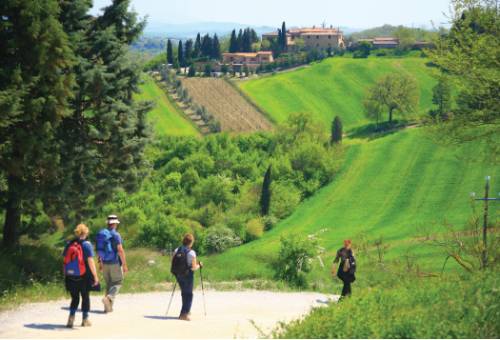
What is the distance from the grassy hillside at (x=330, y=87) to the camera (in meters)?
118

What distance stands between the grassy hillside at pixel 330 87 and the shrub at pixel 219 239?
54382 mm

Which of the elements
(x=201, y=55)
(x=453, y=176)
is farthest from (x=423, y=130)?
(x=201, y=55)

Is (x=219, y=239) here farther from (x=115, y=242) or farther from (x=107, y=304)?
(x=115, y=242)

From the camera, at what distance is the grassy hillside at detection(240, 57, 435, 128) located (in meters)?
118

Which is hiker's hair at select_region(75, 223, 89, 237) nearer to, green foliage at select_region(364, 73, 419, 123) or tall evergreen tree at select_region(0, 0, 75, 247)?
tall evergreen tree at select_region(0, 0, 75, 247)

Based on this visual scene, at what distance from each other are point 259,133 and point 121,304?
7731cm

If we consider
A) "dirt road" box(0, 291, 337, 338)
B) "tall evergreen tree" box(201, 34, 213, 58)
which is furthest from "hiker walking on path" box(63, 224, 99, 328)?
"tall evergreen tree" box(201, 34, 213, 58)

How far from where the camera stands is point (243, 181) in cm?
7569

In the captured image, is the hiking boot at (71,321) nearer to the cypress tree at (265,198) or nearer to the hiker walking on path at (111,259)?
the hiker walking on path at (111,259)

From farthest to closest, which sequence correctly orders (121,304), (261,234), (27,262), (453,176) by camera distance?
(453,176) < (261,234) < (27,262) < (121,304)

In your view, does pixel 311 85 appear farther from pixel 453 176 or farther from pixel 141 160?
pixel 141 160

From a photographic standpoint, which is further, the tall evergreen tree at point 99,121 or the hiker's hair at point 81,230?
the tall evergreen tree at point 99,121

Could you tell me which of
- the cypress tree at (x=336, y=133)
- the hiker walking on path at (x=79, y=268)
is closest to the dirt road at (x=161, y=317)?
the hiker walking on path at (x=79, y=268)

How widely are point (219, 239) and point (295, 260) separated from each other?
33966 mm
